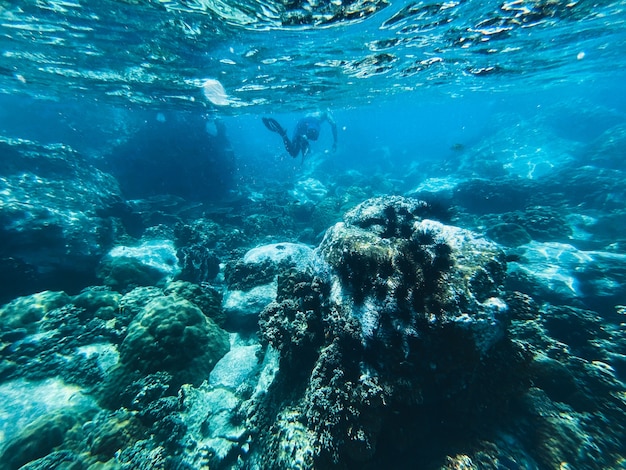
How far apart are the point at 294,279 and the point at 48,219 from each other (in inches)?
410

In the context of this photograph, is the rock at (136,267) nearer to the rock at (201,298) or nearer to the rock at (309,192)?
the rock at (201,298)

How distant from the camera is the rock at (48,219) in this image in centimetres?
940

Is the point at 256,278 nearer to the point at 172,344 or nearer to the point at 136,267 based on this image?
the point at 172,344

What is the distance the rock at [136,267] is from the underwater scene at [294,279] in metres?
0.09

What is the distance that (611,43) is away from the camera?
18.6 m

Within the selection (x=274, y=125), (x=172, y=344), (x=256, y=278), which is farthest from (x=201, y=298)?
(x=274, y=125)

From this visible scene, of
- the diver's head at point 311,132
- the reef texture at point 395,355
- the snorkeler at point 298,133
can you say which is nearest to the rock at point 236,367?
the reef texture at point 395,355

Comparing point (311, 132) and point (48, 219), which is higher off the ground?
point (311, 132)

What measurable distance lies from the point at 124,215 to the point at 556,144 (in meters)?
37.7

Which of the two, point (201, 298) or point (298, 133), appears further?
point (298, 133)

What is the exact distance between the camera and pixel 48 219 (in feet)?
34.8

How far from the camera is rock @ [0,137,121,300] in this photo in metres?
9.40

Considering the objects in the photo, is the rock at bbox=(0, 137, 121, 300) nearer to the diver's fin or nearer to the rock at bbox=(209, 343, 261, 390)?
the rock at bbox=(209, 343, 261, 390)

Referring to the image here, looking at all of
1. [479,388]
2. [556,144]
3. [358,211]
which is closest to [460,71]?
[556,144]
